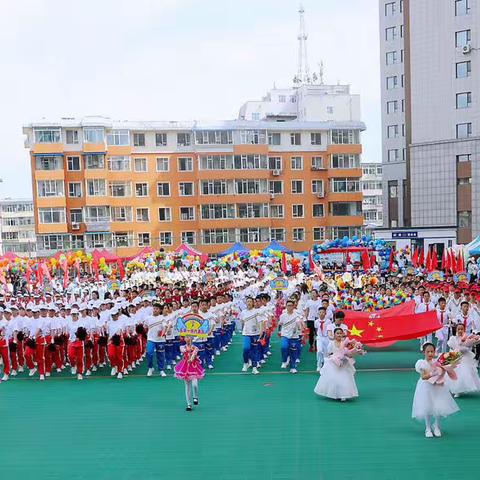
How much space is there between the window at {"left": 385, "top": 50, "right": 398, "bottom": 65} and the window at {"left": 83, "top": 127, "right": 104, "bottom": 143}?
23.0 metres

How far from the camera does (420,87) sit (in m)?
38.7

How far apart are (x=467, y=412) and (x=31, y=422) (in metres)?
6.92

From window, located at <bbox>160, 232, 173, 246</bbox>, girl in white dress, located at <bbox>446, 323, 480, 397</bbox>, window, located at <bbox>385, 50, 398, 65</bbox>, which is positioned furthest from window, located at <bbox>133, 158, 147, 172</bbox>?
girl in white dress, located at <bbox>446, 323, 480, 397</bbox>

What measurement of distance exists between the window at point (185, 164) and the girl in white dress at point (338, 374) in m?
38.6

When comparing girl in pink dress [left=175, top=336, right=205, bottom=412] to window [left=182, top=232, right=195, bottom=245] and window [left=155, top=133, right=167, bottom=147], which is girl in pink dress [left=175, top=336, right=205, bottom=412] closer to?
window [left=182, top=232, right=195, bottom=245]

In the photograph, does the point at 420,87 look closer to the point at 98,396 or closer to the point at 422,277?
the point at 422,277

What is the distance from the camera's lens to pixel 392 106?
165 ft

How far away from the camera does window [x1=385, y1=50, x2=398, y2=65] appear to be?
4916 cm

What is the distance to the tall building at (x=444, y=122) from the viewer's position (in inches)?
1438

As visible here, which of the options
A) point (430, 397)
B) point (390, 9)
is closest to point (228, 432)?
point (430, 397)

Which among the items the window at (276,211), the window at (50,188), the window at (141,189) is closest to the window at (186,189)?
the window at (141,189)

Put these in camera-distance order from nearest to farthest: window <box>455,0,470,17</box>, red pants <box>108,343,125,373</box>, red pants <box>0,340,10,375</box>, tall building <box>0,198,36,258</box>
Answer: red pants <box>108,343,125,373</box> < red pants <box>0,340,10,375</box> < window <box>455,0,470,17</box> < tall building <box>0,198,36,258</box>

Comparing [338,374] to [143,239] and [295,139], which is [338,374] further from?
[295,139]

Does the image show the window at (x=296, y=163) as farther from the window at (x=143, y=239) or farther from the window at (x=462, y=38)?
the window at (x=462, y=38)
